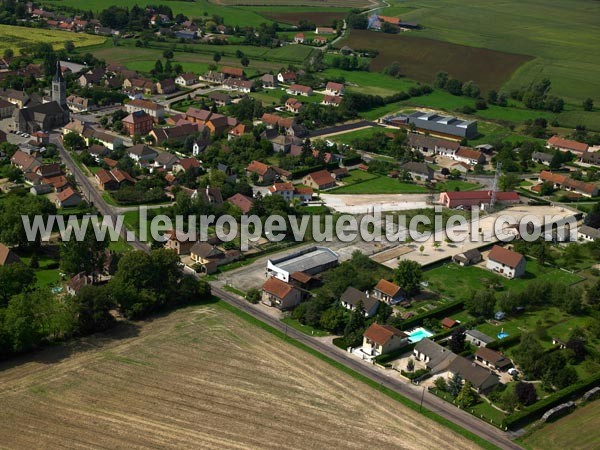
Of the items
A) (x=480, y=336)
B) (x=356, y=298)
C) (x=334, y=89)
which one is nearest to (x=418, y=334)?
(x=480, y=336)

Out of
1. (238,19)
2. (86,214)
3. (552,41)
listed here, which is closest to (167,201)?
(86,214)

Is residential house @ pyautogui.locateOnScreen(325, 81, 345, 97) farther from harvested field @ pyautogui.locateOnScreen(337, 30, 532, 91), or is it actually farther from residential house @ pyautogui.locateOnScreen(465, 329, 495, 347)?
residential house @ pyautogui.locateOnScreen(465, 329, 495, 347)

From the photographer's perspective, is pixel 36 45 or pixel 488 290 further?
pixel 36 45

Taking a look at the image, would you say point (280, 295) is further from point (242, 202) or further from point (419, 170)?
point (419, 170)

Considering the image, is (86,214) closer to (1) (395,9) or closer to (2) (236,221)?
(2) (236,221)

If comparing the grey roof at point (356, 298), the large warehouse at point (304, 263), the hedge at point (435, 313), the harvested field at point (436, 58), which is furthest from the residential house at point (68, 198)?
the harvested field at point (436, 58)

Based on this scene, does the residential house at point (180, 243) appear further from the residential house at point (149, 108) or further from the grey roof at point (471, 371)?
the residential house at point (149, 108)

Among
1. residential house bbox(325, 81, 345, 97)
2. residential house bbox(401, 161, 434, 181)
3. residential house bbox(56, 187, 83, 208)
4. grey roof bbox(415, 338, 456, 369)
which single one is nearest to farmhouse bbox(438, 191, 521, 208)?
residential house bbox(401, 161, 434, 181)
